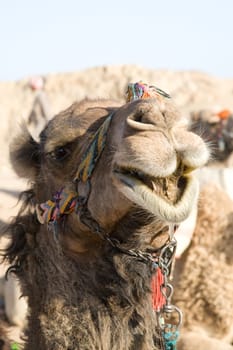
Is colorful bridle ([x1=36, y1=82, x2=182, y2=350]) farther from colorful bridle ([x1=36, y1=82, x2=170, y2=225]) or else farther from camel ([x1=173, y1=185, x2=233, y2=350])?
camel ([x1=173, y1=185, x2=233, y2=350])

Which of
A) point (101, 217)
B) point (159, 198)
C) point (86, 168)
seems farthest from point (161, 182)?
point (86, 168)

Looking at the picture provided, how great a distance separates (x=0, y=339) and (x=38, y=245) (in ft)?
2.65

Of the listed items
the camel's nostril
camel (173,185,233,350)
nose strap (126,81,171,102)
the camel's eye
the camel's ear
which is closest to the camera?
the camel's nostril

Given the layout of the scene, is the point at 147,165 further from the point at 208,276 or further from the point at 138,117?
the point at 208,276

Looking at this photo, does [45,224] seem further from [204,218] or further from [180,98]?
[180,98]

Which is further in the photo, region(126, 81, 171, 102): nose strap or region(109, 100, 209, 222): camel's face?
region(126, 81, 171, 102): nose strap

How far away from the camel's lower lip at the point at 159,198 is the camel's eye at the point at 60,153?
78cm

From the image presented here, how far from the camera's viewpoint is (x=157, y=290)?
3.25 meters

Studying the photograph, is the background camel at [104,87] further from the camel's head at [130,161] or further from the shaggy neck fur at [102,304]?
the shaggy neck fur at [102,304]

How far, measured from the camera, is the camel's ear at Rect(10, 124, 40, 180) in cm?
379

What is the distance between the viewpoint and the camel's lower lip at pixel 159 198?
2.66 metres

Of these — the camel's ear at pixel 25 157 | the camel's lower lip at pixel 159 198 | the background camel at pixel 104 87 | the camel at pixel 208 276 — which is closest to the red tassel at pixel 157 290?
the camel's lower lip at pixel 159 198

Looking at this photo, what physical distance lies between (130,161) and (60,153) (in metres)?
0.91

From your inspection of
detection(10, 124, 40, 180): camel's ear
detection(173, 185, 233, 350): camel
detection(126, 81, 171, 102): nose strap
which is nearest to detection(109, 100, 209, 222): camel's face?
detection(126, 81, 171, 102): nose strap
